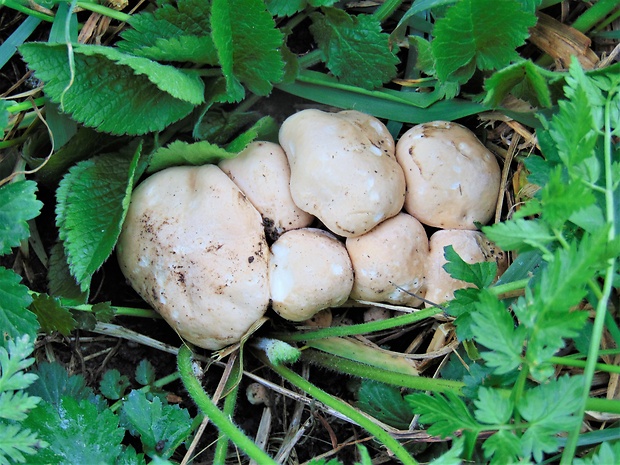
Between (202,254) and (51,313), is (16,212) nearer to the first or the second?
(51,313)

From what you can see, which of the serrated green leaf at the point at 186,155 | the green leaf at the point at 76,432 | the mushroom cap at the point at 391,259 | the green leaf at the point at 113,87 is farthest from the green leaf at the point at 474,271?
the green leaf at the point at 76,432

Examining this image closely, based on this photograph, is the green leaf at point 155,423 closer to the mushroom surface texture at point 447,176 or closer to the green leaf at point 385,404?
the green leaf at point 385,404

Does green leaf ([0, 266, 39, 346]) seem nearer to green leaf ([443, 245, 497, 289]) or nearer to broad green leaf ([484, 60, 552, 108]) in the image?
green leaf ([443, 245, 497, 289])

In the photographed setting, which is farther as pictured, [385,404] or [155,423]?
[385,404]

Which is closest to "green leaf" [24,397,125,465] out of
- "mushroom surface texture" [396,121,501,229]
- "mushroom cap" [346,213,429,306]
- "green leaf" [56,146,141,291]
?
"green leaf" [56,146,141,291]

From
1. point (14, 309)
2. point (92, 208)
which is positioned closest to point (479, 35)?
point (92, 208)

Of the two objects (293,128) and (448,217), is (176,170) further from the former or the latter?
(448,217)
